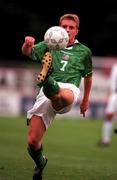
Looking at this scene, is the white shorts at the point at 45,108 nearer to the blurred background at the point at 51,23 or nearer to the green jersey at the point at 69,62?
the green jersey at the point at 69,62

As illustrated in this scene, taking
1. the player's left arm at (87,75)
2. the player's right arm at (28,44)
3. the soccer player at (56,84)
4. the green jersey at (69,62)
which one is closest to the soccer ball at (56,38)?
the soccer player at (56,84)

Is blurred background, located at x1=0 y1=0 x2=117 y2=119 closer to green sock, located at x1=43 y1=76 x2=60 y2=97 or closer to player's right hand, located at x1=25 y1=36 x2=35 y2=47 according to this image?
player's right hand, located at x1=25 y1=36 x2=35 y2=47

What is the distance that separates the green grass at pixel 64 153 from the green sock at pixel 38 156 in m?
0.44

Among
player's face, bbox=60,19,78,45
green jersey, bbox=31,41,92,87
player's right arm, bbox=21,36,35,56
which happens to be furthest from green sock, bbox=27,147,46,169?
player's face, bbox=60,19,78,45

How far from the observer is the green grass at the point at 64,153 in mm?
12219

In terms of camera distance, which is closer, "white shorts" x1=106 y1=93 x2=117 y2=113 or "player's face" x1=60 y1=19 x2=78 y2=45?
"player's face" x1=60 y1=19 x2=78 y2=45

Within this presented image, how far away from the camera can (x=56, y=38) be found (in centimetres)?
1033

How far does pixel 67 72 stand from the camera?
436 inches

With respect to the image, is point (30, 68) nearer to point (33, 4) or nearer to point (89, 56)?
point (33, 4)

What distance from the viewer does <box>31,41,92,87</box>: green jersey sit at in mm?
11070

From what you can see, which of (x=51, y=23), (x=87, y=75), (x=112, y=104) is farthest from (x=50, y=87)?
(x=51, y=23)

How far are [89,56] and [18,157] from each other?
4056 mm

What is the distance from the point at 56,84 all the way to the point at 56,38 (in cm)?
63

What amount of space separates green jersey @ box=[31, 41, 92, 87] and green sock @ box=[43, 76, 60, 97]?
521 millimetres
